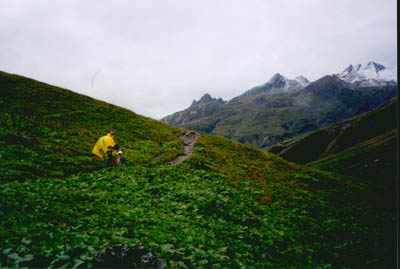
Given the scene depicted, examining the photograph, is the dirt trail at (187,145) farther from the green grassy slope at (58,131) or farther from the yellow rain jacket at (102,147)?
the yellow rain jacket at (102,147)

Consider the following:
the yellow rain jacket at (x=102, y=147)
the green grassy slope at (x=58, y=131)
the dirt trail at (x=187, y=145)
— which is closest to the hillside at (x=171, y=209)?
the green grassy slope at (x=58, y=131)

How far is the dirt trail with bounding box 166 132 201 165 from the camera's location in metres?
28.2

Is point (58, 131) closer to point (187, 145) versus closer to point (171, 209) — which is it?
point (187, 145)

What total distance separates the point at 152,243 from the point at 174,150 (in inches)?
905

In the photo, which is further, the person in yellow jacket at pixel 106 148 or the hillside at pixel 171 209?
the person in yellow jacket at pixel 106 148

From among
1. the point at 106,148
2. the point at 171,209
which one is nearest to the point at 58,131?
the point at 106,148

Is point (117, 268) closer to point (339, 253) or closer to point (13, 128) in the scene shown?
point (339, 253)

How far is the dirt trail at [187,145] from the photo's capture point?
92.4ft

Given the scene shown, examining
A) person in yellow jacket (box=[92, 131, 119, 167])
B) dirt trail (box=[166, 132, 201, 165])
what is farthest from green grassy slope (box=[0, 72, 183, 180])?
person in yellow jacket (box=[92, 131, 119, 167])

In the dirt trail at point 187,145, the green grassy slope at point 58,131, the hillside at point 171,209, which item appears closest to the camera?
the hillside at point 171,209

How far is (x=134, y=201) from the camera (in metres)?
14.1

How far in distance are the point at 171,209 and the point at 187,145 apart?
77.3 feet

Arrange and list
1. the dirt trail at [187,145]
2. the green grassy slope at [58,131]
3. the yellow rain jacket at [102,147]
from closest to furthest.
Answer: the green grassy slope at [58,131] < the yellow rain jacket at [102,147] < the dirt trail at [187,145]

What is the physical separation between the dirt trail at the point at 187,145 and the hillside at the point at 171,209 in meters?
1.23
